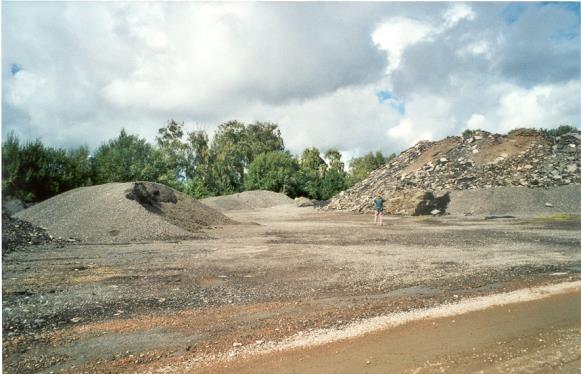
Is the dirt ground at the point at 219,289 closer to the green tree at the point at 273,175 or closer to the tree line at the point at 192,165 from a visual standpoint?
the tree line at the point at 192,165

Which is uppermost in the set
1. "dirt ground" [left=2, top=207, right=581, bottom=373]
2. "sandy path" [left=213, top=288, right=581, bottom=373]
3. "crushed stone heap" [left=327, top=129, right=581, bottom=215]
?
"crushed stone heap" [left=327, top=129, right=581, bottom=215]

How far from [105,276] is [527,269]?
1017 cm

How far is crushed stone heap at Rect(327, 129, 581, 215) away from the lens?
98.6 feet

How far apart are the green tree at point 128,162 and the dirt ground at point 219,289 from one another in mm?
19111

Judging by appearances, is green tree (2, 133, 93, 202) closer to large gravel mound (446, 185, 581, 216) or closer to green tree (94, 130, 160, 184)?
green tree (94, 130, 160, 184)

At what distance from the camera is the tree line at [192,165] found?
2698 cm

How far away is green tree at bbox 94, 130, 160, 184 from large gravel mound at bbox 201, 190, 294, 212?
443 inches

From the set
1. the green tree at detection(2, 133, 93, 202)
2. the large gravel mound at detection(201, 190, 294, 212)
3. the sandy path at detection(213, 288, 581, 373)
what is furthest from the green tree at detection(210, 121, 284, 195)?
the sandy path at detection(213, 288, 581, 373)

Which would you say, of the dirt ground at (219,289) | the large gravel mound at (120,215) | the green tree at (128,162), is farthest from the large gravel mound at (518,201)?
the green tree at (128,162)

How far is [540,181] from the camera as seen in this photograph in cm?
3020

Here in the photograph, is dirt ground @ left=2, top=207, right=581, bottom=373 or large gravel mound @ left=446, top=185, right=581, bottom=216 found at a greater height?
large gravel mound @ left=446, top=185, right=581, bottom=216

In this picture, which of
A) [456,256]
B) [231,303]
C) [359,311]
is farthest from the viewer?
[456,256]

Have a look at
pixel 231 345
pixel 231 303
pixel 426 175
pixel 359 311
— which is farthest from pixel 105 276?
pixel 426 175

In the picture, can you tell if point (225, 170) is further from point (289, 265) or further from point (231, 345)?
point (231, 345)
